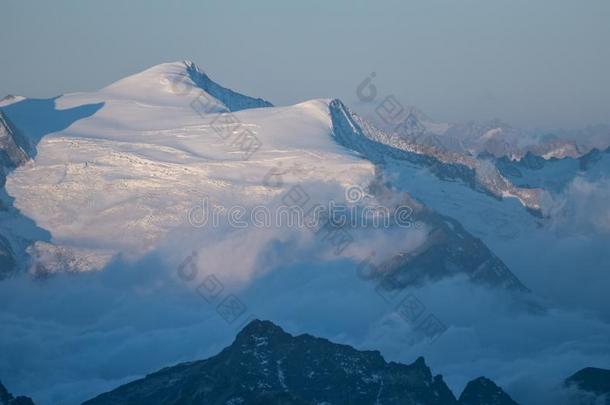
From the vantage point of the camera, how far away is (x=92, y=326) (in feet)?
458

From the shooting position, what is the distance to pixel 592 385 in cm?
11338

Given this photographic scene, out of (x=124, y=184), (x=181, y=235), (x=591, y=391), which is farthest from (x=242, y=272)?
(x=591, y=391)

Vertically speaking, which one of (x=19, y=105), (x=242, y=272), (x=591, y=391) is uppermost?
(x=591, y=391)

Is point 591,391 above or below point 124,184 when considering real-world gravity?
above

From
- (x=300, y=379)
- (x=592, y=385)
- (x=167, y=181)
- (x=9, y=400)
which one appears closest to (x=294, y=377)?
(x=300, y=379)

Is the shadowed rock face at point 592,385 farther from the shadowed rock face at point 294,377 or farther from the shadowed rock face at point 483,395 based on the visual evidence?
the shadowed rock face at point 294,377

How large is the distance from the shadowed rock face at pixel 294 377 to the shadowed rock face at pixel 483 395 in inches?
98.6

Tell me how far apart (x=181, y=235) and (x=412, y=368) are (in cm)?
5224

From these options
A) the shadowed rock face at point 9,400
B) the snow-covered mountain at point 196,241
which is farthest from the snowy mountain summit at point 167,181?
the shadowed rock face at point 9,400

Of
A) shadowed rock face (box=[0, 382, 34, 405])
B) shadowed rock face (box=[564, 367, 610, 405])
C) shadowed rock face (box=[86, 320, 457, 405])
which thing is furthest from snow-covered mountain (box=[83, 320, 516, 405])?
shadowed rock face (box=[0, 382, 34, 405])

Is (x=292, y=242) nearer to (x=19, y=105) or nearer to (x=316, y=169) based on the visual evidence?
(x=316, y=169)

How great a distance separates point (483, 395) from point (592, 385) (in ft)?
35.8

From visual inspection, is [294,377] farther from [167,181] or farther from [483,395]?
[167,181]

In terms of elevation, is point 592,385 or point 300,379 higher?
point 592,385
